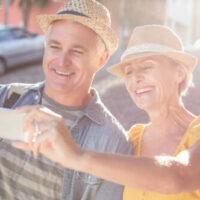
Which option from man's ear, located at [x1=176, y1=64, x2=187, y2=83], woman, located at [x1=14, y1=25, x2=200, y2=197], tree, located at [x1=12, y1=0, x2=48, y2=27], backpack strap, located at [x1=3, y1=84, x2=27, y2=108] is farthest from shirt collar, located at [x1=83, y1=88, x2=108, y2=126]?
tree, located at [x1=12, y1=0, x2=48, y2=27]

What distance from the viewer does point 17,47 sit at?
11375 millimetres

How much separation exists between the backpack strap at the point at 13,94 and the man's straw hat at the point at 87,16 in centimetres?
53

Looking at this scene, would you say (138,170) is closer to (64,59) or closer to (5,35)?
(64,59)

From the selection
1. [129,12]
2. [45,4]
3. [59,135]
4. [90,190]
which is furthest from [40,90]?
Answer: [45,4]

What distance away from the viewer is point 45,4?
84.3ft

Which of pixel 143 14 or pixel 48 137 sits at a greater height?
pixel 48 137

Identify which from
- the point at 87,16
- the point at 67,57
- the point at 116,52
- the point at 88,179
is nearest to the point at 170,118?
the point at 88,179

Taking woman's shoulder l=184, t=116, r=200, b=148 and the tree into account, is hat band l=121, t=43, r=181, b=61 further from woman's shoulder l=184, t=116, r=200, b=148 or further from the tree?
the tree

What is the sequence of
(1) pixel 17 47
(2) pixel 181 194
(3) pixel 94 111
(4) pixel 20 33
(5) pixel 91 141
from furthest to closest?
(4) pixel 20 33, (1) pixel 17 47, (3) pixel 94 111, (5) pixel 91 141, (2) pixel 181 194

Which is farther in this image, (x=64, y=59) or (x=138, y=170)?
(x=64, y=59)

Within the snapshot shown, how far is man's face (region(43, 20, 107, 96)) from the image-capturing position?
8.55ft

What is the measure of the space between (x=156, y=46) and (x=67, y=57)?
0.64 m

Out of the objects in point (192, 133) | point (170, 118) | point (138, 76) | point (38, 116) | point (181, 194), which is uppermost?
point (38, 116)

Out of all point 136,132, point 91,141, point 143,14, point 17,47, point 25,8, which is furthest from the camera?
point 25,8
